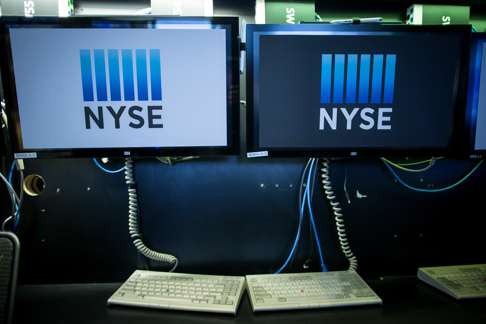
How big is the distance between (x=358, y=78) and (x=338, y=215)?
1.49 feet

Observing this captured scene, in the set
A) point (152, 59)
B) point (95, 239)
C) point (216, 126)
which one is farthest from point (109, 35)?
point (95, 239)

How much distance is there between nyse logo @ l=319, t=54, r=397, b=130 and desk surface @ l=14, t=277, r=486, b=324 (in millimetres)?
526

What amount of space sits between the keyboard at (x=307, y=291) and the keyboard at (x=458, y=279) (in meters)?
0.25

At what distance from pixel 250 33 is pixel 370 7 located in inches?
19.0

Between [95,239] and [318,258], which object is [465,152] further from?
[95,239]

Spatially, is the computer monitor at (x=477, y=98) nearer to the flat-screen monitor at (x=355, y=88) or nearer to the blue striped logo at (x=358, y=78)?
the flat-screen monitor at (x=355, y=88)

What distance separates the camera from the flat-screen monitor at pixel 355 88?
903 mm

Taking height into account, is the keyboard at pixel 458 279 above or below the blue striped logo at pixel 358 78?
below

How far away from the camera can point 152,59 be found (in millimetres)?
894

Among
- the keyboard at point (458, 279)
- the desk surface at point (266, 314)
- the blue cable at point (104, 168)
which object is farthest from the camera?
the blue cable at point (104, 168)

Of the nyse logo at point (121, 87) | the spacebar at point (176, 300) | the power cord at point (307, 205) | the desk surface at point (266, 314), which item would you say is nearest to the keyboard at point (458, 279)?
the desk surface at point (266, 314)

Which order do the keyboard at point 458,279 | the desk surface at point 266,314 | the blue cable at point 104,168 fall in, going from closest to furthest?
the desk surface at point 266,314 < the keyboard at point 458,279 < the blue cable at point 104,168

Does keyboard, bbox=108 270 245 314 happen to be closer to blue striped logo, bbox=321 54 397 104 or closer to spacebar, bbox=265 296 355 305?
spacebar, bbox=265 296 355 305

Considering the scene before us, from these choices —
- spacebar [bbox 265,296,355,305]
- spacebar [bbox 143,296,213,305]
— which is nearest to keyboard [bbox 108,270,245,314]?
spacebar [bbox 143,296,213,305]
